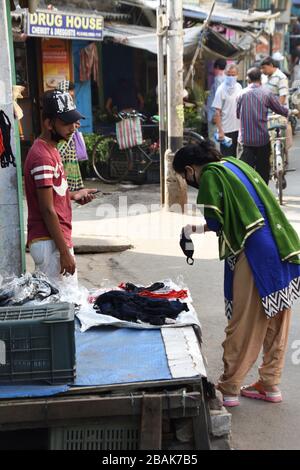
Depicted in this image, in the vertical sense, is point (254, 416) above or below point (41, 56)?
below

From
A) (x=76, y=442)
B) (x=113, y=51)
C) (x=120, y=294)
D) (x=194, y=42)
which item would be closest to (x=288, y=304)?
(x=120, y=294)

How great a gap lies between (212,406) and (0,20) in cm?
313

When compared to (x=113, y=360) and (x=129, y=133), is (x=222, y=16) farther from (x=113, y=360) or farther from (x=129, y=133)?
(x=113, y=360)

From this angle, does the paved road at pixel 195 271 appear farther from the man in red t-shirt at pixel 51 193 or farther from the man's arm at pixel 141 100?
the man's arm at pixel 141 100

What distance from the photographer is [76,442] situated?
3.40m

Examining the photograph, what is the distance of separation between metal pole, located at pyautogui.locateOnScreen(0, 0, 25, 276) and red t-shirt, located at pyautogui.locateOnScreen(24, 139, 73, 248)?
643 millimetres

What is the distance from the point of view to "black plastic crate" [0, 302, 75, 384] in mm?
3375

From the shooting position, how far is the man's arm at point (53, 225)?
4312 mm

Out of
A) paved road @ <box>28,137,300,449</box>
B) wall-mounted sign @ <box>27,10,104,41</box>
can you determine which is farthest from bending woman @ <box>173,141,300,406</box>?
wall-mounted sign @ <box>27,10,104,41</box>

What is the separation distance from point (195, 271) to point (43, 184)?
3.09 meters

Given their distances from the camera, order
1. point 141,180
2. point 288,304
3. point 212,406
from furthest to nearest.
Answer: point 141,180
point 288,304
point 212,406

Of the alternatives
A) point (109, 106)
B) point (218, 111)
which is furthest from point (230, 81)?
point (109, 106)

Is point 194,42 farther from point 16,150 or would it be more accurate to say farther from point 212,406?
point 212,406

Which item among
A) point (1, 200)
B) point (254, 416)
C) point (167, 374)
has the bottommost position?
point (254, 416)
